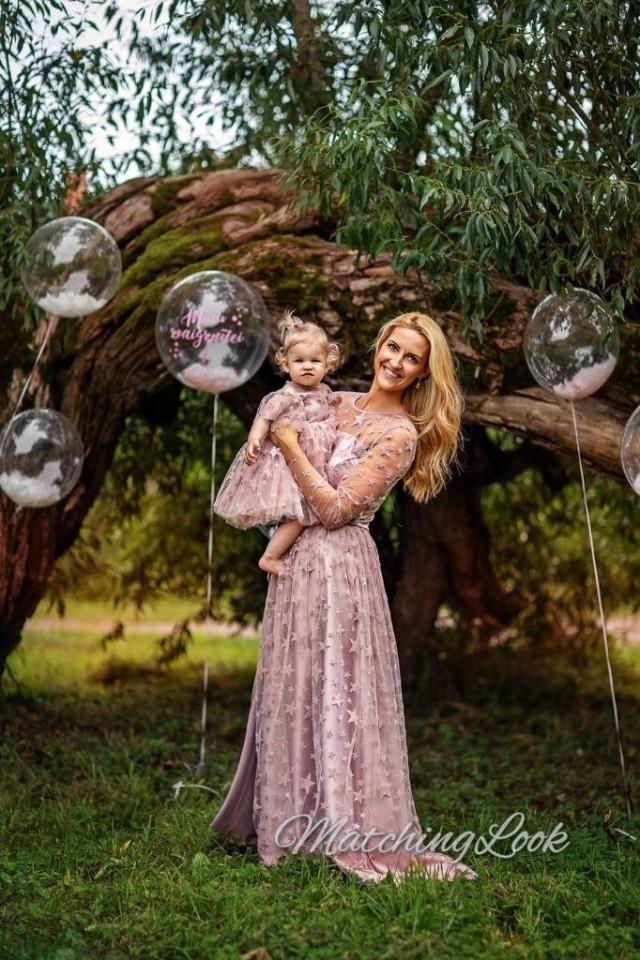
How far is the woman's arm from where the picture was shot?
381cm

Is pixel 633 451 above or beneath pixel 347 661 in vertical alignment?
above

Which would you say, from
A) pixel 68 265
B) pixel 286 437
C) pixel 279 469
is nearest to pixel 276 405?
pixel 286 437

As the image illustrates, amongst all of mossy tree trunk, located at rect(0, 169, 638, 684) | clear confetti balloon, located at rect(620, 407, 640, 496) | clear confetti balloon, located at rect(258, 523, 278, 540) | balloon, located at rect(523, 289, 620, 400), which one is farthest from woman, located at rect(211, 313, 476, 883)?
mossy tree trunk, located at rect(0, 169, 638, 684)

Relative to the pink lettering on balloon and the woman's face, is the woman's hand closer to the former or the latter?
the woman's face

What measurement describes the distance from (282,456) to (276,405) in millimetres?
186

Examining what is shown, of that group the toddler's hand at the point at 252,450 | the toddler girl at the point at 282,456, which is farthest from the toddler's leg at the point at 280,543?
the toddler's hand at the point at 252,450

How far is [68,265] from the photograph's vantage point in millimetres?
4375

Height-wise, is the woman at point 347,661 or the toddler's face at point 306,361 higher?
the toddler's face at point 306,361

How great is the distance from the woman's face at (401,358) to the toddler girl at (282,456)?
22cm

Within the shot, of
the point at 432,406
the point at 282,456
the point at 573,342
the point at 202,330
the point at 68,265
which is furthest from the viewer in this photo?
the point at 202,330

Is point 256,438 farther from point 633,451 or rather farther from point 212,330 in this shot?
point 633,451

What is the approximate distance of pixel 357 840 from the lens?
3762mm

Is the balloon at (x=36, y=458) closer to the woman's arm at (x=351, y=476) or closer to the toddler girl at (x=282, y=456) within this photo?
the toddler girl at (x=282, y=456)

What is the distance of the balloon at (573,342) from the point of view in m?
4.20
